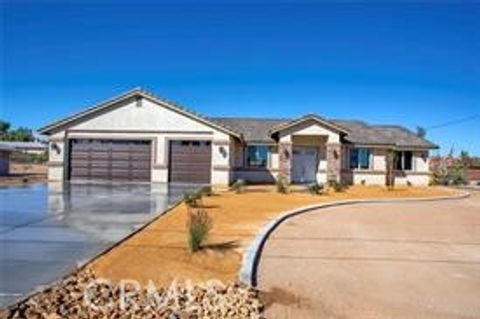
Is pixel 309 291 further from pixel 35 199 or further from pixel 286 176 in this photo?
pixel 286 176

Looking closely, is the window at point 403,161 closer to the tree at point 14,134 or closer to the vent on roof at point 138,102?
the vent on roof at point 138,102

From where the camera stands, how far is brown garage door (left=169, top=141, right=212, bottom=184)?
28.3m

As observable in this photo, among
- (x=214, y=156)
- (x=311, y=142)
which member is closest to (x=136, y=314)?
(x=214, y=156)

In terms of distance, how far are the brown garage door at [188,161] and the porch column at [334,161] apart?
7.82 m

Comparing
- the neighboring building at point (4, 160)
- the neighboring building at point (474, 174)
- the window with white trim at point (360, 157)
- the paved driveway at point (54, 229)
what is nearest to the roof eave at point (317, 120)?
the window with white trim at point (360, 157)

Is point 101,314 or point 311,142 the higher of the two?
point 311,142

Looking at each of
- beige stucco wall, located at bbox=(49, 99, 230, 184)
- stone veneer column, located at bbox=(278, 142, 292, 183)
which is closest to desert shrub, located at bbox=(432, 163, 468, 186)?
stone veneer column, located at bbox=(278, 142, 292, 183)

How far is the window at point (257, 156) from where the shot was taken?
31.9 metres

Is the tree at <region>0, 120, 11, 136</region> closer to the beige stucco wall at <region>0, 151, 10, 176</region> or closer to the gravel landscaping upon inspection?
the beige stucco wall at <region>0, 151, 10, 176</region>

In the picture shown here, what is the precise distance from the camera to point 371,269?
850 cm

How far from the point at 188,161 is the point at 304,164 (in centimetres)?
801

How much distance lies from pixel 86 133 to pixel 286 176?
12294 mm

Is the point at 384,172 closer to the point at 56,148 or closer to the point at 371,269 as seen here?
the point at 56,148

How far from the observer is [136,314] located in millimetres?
5750
